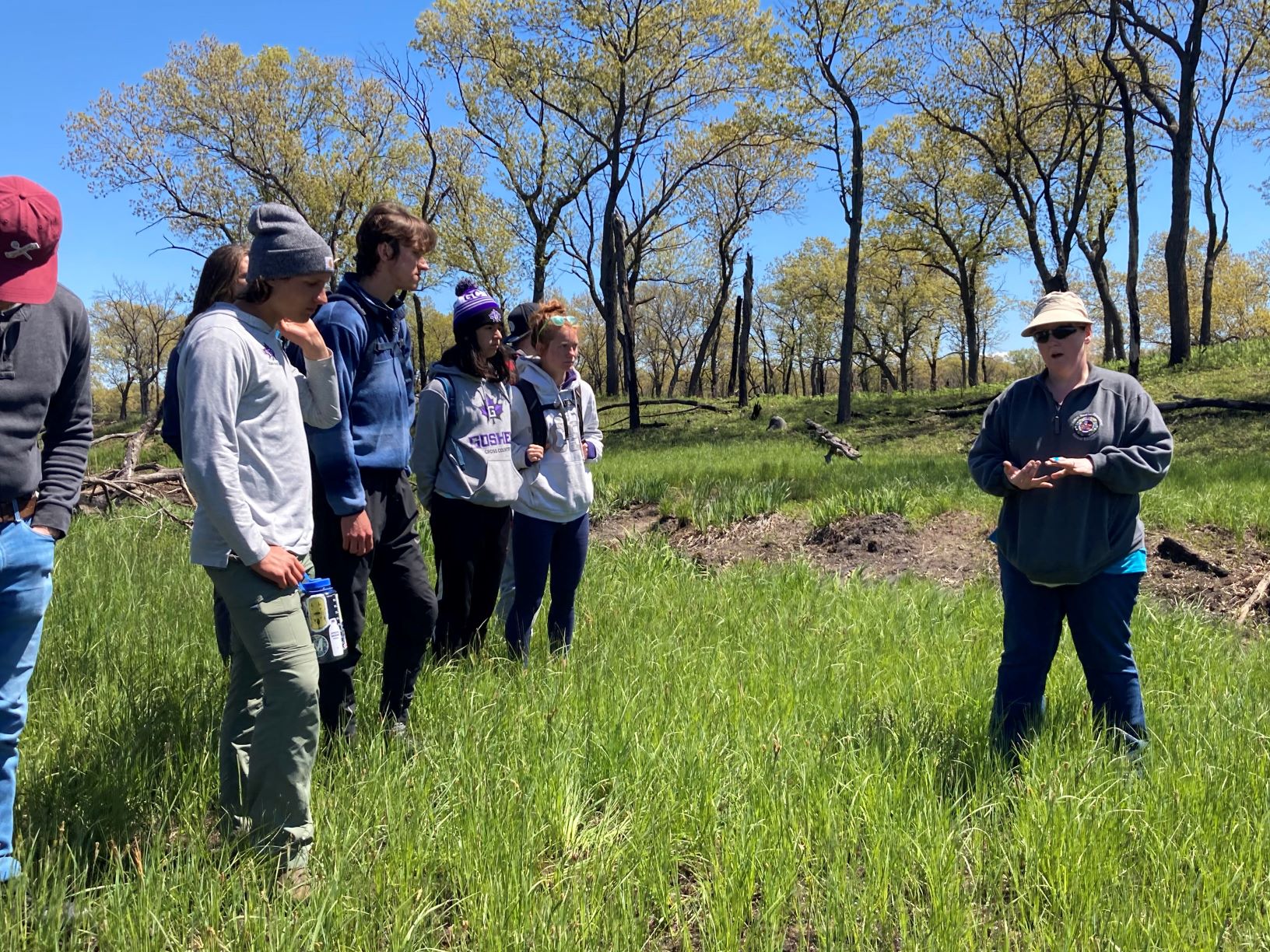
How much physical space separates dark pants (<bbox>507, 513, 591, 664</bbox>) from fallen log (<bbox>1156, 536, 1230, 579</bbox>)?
490 cm

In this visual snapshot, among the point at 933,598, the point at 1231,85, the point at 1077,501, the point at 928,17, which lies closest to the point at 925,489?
the point at 933,598

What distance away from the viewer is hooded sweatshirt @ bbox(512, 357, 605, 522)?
3951 millimetres

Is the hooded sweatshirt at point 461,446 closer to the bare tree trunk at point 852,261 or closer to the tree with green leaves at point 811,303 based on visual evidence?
the bare tree trunk at point 852,261

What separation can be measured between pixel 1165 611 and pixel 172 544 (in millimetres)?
7953

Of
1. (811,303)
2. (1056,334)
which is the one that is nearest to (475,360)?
(1056,334)

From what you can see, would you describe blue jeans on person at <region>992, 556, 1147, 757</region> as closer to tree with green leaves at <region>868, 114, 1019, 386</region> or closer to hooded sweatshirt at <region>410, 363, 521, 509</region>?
hooded sweatshirt at <region>410, 363, 521, 509</region>

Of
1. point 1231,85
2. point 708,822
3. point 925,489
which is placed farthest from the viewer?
point 1231,85

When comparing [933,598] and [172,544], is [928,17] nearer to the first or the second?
[933,598]

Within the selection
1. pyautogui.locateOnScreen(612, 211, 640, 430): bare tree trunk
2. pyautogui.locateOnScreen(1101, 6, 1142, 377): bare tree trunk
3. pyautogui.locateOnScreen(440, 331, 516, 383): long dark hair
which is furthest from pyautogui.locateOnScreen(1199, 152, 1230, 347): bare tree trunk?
pyautogui.locateOnScreen(440, 331, 516, 383): long dark hair

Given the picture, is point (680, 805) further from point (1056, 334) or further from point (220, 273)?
point (220, 273)

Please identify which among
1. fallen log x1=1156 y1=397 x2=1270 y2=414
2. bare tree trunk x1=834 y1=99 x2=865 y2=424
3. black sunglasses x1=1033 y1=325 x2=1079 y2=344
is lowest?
fallen log x1=1156 y1=397 x2=1270 y2=414

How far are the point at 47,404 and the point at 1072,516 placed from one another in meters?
3.28

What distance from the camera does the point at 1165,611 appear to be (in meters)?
5.20

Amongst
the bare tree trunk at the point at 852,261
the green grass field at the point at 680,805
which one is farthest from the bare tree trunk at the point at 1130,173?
the green grass field at the point at 680,805
